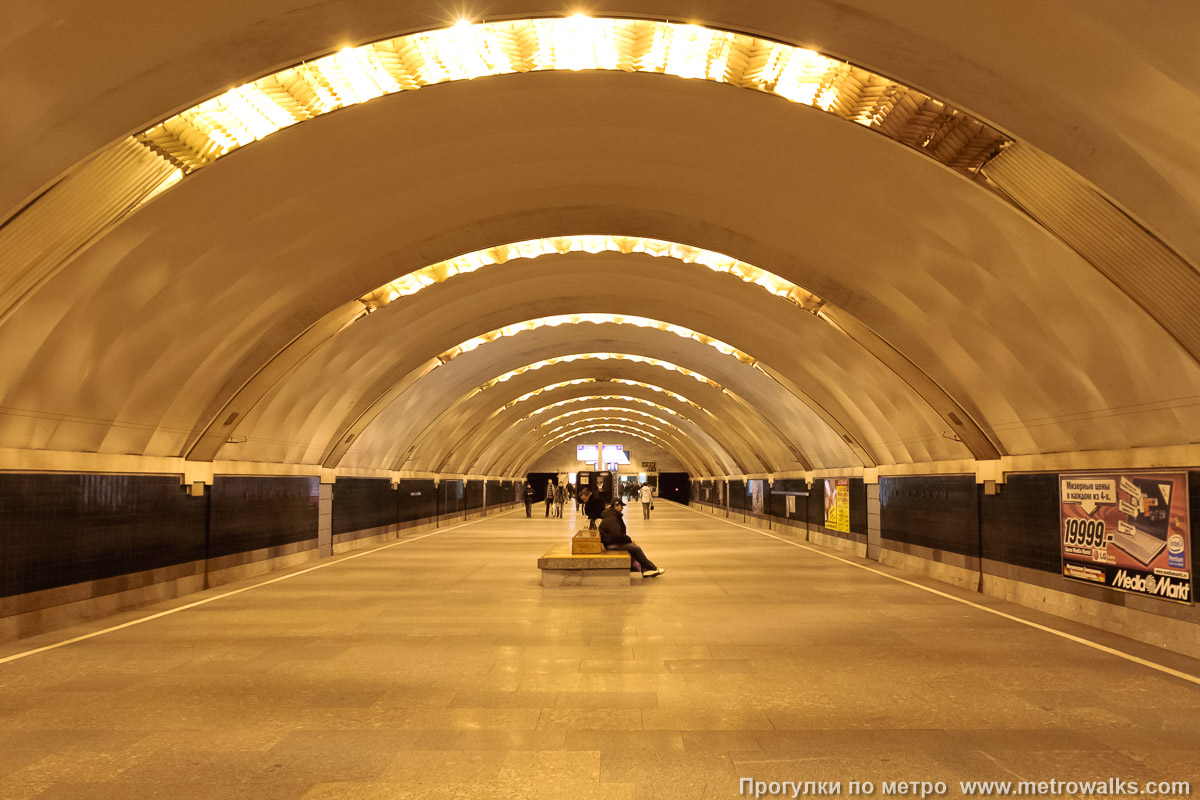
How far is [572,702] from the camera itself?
7.25m

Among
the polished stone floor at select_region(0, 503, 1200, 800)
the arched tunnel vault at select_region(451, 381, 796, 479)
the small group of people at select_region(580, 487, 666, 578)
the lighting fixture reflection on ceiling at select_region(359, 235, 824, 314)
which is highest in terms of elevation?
the lighting fixture reflection on ceiling at select_region(359, 235, 824, 314)

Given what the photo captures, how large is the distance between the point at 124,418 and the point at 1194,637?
42.3ft

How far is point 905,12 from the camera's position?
259 inches

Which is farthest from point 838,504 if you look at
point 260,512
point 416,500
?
point 416,500

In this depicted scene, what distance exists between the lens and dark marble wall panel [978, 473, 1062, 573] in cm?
1218

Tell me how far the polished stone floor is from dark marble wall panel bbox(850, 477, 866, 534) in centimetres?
840

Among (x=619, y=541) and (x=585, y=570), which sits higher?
(x=619, y=541)

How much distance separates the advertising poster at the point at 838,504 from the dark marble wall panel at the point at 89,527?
14876 millimetres

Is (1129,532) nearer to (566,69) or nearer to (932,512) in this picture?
(932,512)

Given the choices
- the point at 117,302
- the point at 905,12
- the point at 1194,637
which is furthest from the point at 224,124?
the point at 1194,637

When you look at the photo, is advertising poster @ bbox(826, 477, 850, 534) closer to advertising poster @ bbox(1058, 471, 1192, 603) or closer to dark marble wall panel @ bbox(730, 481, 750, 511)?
advertising poster @ bbox(1058, 471, 1192, 603)

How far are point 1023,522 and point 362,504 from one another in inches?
658

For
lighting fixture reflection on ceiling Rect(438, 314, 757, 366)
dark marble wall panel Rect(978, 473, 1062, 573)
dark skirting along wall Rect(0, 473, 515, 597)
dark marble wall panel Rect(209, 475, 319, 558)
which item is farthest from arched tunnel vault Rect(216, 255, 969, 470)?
dark marble wall panel Rect(978, 473, 1062, 573)

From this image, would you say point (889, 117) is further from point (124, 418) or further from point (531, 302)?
point (531, 302)
